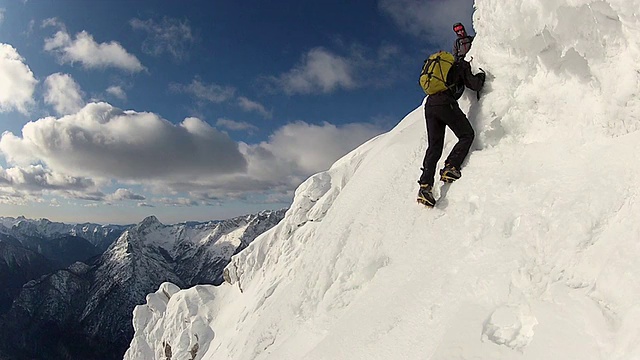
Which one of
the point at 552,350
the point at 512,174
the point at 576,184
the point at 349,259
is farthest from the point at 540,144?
the point at 349,259

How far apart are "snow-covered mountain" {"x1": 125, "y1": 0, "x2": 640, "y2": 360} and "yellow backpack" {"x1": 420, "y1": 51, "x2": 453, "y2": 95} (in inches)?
46.9

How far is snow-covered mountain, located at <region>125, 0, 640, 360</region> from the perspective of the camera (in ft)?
16.0

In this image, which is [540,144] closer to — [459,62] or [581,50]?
[581,50]

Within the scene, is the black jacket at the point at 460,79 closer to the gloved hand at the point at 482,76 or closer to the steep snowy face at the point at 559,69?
the gloved hand at the point at 482,76

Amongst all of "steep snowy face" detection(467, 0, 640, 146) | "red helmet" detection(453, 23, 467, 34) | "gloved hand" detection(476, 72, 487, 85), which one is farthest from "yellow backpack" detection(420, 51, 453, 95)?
"red helmet" detection(453, 23, 467, 34)

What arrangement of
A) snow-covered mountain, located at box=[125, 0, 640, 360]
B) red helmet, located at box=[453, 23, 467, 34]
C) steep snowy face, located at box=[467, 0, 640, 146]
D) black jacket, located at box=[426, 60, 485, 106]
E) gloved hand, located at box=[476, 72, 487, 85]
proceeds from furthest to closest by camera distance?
red helmet, located at box=[453, 23, 467, 34] < gloved hand, located at box=[476, 72, 487, 85] < black jacket, located at box=[426, 60, 485, 106] < steep snowy face, located at box=[467, 0, 640, 146] < snow-covered mountain, located at box=[125, 0, 640, 360]

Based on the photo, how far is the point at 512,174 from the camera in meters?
7.28

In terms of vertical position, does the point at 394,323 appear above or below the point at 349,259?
below

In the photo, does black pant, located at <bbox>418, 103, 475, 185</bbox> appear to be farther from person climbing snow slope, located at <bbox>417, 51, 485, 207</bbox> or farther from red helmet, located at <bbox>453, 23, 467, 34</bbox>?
red helmet, located at <bbox>453, 23, 467, 34</bbox>

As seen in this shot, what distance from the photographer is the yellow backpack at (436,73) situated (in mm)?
8773

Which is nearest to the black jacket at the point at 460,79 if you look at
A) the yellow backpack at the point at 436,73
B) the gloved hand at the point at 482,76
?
the gloved hand at the point at 482,76

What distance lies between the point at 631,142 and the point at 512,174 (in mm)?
1914

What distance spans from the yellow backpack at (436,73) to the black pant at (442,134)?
16.9 inches

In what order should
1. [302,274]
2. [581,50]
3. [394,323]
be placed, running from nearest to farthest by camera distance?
[581,50] → [394,323] → [302,274]
